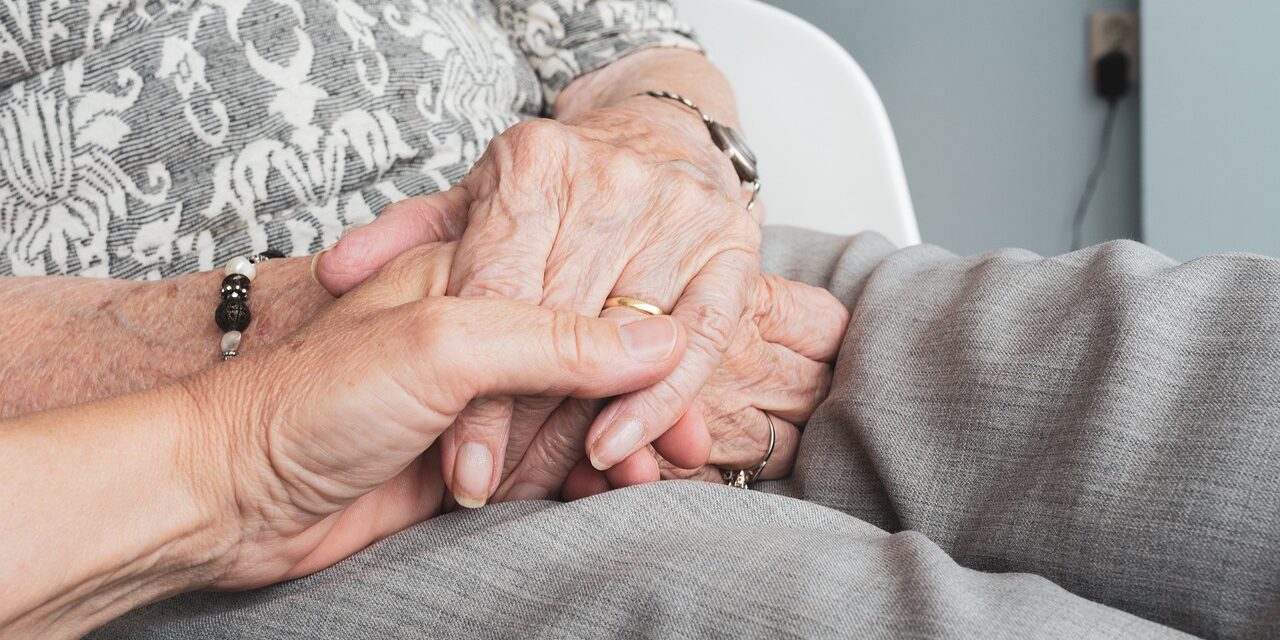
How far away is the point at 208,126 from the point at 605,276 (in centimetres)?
37

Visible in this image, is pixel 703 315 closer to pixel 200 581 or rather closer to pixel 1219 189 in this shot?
pixel 200 581

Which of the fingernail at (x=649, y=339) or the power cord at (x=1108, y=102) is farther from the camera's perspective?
the power cord at (x=1108, y=102)

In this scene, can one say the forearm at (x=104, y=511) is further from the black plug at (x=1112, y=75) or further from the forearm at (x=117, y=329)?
the black plug at (x=1112, y=75)

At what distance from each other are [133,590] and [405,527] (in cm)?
17

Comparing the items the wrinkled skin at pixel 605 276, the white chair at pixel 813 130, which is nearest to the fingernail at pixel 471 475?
the wrinkled skin at pixel 605 276

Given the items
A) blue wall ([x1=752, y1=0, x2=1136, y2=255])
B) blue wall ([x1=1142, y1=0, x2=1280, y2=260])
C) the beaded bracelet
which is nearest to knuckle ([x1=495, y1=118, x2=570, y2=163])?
the beaded bracelet

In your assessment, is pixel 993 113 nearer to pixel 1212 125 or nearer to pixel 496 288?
pixel 1212 125

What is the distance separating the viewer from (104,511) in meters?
0.50

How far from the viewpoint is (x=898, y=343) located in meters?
0.74

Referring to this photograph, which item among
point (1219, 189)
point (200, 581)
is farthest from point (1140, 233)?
point (200, 581)

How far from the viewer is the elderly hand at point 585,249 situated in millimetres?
688

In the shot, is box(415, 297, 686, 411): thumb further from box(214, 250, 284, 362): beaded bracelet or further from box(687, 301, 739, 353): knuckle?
box(214, 250, 284, 362): beaded bracelet

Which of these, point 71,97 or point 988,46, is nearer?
point 71,97

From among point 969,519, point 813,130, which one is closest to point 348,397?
point 969,519
